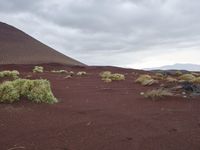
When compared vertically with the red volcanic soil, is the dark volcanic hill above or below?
above

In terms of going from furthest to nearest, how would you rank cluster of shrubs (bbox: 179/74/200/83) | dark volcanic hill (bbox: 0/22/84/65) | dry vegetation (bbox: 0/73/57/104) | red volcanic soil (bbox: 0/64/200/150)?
dark volcanic hill (bbox: 0/22/84/65) < cluster of shrubs (bbox: 179/74/200/83) < dry vegetation (bbox: 0/73/57/104) < red volcanic soil (bbox: 0/64/200/150)

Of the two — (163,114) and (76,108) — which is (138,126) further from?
(76,108)

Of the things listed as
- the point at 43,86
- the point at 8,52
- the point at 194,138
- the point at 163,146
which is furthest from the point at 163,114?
the point at 8,52

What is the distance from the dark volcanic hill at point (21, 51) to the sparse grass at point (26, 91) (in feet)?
129

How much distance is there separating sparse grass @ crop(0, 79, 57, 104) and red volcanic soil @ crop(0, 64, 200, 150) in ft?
1.02

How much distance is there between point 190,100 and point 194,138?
17.9ft

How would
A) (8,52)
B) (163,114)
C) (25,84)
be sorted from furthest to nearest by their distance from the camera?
(8,52) < (25,84) < (163,114)

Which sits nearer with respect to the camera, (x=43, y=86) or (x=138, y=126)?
(x=138, y=126)

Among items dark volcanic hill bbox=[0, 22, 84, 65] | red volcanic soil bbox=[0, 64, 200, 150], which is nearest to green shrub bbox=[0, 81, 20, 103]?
red volcanic soil bbox=[0, 64, 200, 150]

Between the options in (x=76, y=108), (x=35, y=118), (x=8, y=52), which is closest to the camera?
(x=35, y=118)

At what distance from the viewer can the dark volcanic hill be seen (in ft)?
171

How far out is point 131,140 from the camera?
6.23 metres

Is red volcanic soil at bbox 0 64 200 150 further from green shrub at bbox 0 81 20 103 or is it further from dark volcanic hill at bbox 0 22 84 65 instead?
dark volcanic hill at bbox 0 22 84 65

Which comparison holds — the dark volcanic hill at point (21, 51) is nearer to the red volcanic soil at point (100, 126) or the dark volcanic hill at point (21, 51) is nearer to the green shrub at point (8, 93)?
the green shrub at point (8, 93)
